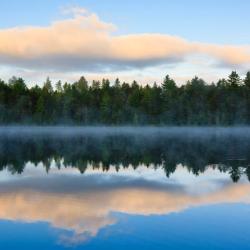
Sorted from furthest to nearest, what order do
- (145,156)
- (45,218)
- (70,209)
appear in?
(145,156) → (70,209) → (45,218)

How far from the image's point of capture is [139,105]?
11344cm

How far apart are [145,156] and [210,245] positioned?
2151 cm

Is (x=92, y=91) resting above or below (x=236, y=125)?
above

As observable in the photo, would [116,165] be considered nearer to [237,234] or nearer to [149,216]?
[149,216]

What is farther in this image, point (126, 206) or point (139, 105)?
point (139, 105)

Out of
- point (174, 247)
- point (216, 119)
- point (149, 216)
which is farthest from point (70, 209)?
point (216, 119)

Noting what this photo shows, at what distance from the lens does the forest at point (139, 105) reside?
107 metres

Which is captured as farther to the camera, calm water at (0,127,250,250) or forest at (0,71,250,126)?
forest at (0,71,250,126)

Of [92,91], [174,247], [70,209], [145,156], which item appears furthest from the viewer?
[92,91]

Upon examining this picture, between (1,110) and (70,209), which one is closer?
(70,209)

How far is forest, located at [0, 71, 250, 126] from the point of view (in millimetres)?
107375

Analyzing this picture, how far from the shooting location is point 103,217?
12.8 meters

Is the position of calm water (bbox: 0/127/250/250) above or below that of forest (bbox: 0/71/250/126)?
below

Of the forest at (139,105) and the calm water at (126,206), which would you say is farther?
the forest at (139,105)
